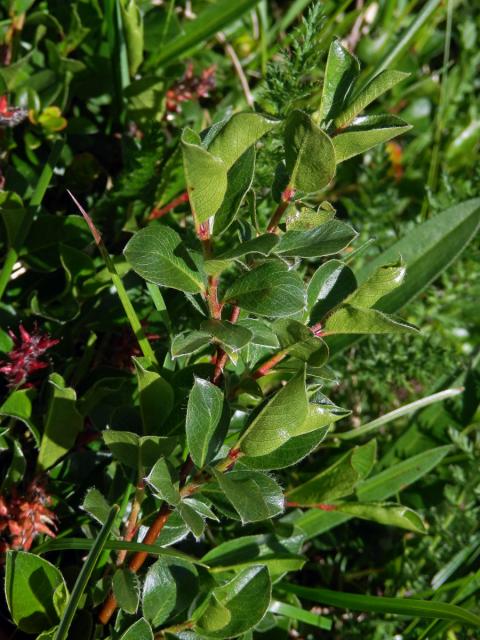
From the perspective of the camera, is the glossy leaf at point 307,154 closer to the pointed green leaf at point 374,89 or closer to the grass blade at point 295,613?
the pointed green leaf at point 374,89

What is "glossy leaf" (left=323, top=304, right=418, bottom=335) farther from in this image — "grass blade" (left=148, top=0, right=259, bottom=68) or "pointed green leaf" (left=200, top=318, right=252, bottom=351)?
"grass blade" (left=148, top=0, right=259, bottom=68)

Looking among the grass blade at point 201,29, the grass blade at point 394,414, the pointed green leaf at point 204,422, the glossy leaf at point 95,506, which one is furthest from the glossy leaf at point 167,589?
the grass blade at point 201,29

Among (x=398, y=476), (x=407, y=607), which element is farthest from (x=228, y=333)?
(x=398, y=476)

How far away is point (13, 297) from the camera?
5.27ft

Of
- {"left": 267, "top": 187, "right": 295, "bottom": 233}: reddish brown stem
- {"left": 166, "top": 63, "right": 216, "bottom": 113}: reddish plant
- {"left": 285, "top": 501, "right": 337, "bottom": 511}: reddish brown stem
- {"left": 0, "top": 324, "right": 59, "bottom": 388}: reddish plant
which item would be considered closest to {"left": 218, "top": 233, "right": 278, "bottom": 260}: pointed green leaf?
{"left": 267, "top": 187, "right": 295, "bottom": 233}: reddish brown stem

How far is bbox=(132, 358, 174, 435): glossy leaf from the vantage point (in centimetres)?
112

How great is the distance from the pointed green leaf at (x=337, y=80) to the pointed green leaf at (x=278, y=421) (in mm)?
360

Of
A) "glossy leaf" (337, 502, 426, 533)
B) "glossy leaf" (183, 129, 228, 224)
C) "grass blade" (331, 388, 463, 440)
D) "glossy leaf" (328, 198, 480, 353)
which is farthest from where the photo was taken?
"glossy leaf" (328, 198, 480, 353)

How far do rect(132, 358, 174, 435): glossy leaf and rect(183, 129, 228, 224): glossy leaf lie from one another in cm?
24

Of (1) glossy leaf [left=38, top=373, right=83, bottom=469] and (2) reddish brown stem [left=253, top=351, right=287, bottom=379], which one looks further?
(1) glossy leaf [left=38, top=373, right=83, bottom=469]

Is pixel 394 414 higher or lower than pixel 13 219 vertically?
lower

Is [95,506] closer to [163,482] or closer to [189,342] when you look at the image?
[163,482]

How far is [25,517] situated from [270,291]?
22.5 inches

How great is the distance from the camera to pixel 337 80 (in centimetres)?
105
